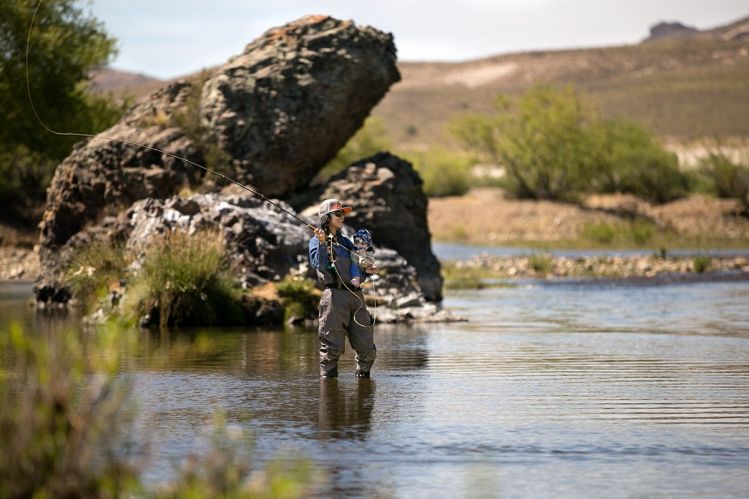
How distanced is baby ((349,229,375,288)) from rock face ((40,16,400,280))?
1257 cm

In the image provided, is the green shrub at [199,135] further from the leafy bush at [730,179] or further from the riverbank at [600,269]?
the leafy bush at [730,179]

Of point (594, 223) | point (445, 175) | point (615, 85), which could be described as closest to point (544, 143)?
point (594, 223)

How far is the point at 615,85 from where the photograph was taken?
13900 centimetres

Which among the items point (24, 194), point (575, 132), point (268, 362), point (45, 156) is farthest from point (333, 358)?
point (575, 132)

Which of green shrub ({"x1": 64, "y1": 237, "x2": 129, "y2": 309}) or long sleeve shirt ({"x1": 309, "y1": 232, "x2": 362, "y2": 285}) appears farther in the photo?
green shrub ({"x1": 64, "y1": 237, "x2": 129, "y2": 309})

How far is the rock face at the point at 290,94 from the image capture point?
2606 centimetres

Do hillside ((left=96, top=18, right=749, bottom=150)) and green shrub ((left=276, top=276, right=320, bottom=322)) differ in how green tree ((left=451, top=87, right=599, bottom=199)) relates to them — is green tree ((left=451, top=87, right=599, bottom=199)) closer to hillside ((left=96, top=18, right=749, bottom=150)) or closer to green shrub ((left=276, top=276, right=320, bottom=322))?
hillside ((left=96, top=18, right=749, bottom=150))

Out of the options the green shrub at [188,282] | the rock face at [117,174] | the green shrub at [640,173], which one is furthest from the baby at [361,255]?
the green shrub at [640,173]

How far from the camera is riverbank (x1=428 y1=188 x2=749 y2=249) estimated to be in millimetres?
52062

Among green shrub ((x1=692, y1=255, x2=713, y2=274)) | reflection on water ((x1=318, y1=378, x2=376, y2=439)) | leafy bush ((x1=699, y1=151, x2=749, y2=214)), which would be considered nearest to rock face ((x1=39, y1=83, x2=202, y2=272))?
reflection on water ((x1=318, y1=378, x2=376, y2=439))

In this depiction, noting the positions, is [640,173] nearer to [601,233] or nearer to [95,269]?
→ [601,233]

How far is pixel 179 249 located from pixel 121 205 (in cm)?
658

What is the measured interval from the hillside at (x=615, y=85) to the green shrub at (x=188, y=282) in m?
85.4

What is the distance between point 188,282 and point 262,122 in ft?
20.4
